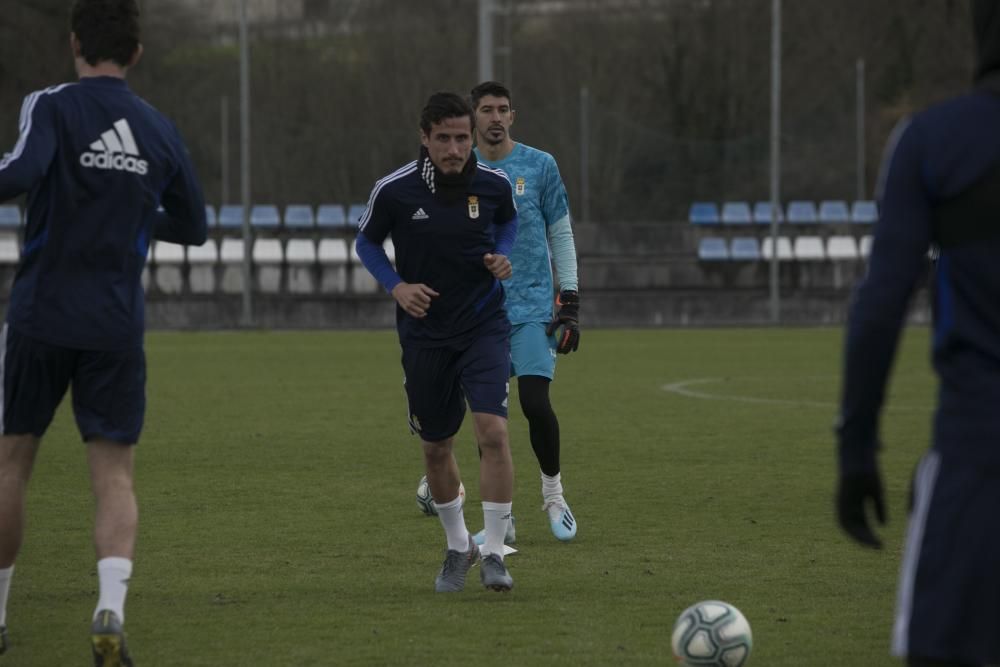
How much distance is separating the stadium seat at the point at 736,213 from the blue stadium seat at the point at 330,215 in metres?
7.81

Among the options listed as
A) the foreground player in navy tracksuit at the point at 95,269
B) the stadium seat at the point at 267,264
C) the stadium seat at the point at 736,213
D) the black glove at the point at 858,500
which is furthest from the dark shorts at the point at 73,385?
the stadium seat at the point at 736,213

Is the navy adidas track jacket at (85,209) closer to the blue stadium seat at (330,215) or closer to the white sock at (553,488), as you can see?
the white sock at (553,488)

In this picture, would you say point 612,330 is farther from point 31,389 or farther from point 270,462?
point 31,389

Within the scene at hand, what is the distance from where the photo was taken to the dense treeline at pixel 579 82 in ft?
109

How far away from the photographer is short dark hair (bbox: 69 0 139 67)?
5082 mm

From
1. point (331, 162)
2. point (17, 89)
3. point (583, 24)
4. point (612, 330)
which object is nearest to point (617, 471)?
point (612, 330)

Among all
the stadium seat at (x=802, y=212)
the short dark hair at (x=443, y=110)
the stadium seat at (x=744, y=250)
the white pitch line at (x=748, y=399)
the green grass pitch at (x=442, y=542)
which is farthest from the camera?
the stadium seat at (x=802, y=212)

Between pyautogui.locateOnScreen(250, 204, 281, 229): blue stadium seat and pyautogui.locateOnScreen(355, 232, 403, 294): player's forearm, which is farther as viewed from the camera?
pyautogui.locateOnScreen(250, 204, 281, 229): blue stadium seat

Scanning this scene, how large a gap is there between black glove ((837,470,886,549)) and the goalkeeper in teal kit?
16.1 feet

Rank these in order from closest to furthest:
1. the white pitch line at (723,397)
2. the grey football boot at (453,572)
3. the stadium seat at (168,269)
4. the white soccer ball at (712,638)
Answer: the white soccer ball at (712,638)
the grey football boot at (453,572)
the white pitch line at (723,397)
the stadium seat at (168,269)

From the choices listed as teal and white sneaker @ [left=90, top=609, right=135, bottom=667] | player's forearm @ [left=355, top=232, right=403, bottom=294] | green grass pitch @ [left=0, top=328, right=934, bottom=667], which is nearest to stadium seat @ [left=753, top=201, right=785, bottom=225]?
green grass pitch @ [left=0, top=328, right=934, bottom=667]

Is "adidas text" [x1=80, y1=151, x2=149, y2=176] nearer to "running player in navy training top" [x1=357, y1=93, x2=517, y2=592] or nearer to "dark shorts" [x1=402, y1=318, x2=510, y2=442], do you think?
"running player in navy training top" [x1=357, y1=93, x2=517, y2=592]

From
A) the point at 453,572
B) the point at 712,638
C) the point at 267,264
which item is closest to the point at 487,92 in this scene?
the point at 453,572

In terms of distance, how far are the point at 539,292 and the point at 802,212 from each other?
90.6ft
